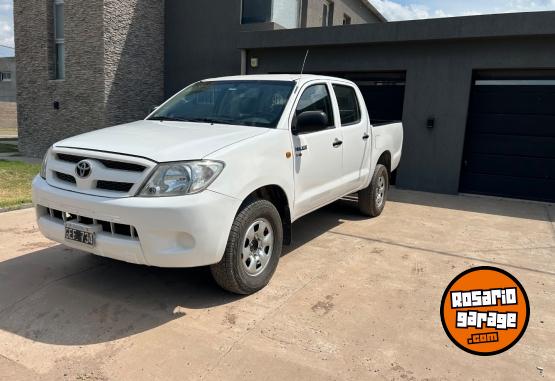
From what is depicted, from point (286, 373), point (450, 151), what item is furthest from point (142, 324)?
point (450, 151)

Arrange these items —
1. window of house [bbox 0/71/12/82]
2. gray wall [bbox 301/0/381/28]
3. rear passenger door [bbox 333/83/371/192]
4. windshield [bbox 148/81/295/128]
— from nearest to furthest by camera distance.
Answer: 1. windshield [bbox 148/81/295/128]
2. rear passenger door [bbox 333/83/371/192]
3. gray wall [bbox 301/0/381/28]
4. window of house [bbox 0/71/12/82]

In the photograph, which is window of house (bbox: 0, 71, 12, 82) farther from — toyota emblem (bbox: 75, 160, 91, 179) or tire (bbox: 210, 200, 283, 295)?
tire (bbox: 210, 200, 283, 295)

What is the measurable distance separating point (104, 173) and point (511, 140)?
8060mm

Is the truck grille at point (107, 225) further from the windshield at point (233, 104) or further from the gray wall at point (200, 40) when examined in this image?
the gray wall at point (200, 40)

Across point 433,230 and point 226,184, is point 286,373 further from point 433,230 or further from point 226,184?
point 433,230

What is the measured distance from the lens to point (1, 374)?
2799 mm

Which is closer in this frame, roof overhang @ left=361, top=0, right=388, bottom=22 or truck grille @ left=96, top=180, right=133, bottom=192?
truck grille @ left=96, top=180, right=133, bottom=192

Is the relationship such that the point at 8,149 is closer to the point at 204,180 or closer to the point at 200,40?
the point at 200,40

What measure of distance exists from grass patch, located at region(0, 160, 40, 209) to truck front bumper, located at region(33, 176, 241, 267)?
162 inches

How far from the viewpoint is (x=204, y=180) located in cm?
337

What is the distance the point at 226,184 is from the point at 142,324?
4.07 feet

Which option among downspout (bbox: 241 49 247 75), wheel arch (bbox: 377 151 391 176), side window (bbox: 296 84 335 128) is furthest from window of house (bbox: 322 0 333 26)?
side window (bbox: 296 84 335 128)

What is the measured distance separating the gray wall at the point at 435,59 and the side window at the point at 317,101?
4617 millimetres

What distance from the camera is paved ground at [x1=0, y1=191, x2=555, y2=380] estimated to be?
2.96 meters
